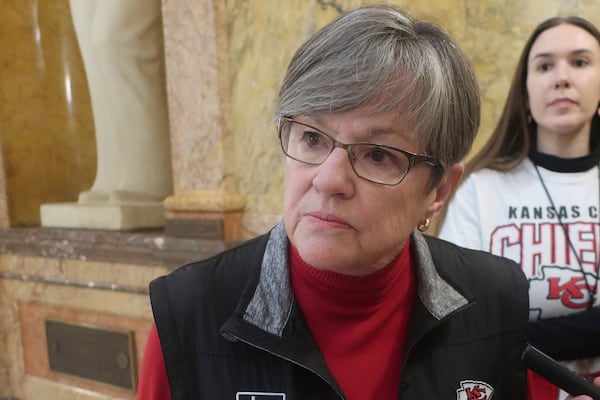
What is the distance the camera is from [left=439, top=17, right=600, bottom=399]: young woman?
1.97 metres

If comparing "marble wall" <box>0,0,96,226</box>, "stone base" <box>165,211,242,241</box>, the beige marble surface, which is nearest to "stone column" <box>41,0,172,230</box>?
the beige marble surface

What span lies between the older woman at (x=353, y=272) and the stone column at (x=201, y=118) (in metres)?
1.50

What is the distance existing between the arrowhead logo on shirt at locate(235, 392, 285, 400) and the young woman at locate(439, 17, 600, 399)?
3.78 ft

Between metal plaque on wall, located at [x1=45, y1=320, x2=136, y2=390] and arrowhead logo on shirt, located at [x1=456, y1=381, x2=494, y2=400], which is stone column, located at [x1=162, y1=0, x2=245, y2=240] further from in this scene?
arrowhead logo on shirt, located at [x1=456, y1=381, x2=494, y2=400]

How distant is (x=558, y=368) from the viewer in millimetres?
1118

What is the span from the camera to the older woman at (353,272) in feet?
3.47

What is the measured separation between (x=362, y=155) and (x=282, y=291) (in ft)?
1.14

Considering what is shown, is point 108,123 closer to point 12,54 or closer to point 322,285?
point 12,54

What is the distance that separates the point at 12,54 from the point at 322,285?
3565 mm

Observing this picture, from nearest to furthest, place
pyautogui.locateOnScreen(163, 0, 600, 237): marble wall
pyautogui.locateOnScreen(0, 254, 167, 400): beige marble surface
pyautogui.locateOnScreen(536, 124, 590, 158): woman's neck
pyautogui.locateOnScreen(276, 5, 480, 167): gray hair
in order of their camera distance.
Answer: pyautogui.locateOnScreen(276, 5, 480, 167): gray hair < pyautogui.locateOnScreen(536, 124, 590, 158): woman's neck < pyautogui.locateOnScreen(163, 0, 600, 237): marble wall < pyautogui.locateOnScreen(0, 254, 167, 400): beige marble surface

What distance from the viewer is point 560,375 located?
110 centimetres

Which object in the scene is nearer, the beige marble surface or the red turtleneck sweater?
the red turtleneck sweater

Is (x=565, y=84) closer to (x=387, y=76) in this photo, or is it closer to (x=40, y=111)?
(x=387, y=76)

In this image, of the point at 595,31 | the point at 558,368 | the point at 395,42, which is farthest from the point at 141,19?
the point at 558,368
